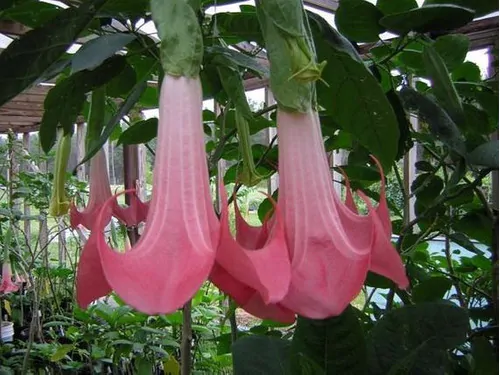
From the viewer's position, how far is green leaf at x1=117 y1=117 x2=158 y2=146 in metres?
0.64

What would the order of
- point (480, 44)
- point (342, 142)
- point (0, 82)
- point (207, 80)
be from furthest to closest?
1. point (480, 44)
2. point (342, 142)
3. point (207, 80)
4. point (0, 82)

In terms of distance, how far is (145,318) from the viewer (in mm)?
1406

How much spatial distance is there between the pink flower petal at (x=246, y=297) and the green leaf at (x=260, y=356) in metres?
0.14

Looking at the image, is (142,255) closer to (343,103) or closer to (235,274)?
(235,274)

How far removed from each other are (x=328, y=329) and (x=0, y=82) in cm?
27

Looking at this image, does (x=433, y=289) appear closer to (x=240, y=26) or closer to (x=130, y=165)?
(x=240, y=26)

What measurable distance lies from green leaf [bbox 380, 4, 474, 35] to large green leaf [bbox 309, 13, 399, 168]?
0.24 feet

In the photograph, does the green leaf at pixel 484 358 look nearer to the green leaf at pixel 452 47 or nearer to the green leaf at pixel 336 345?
the green leaf at pixel 336 345

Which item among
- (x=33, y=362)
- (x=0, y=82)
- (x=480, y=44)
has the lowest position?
(x=33, y=362)

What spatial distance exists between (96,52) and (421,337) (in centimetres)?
31

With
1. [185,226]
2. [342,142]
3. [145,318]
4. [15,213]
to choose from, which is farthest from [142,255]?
[15,213]

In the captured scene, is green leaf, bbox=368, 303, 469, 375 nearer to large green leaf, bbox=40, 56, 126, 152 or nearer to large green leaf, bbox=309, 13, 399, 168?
large green leaf, bbox=309, 13, 399, 168

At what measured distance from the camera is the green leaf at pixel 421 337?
40cm

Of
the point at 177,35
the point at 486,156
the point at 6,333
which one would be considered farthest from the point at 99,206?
the point at 6,333
